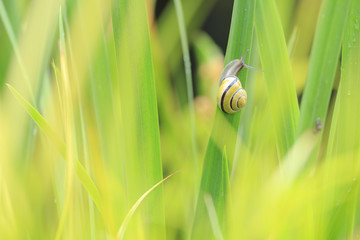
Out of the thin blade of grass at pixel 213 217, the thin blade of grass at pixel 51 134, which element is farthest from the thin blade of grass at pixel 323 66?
the thin blade of grass at pixel 51 134

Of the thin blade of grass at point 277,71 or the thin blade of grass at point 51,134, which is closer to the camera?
the thin blade of grass at point 51,134

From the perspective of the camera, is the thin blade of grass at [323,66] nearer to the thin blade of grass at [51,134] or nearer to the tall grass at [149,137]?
the tall grass at [149,137]

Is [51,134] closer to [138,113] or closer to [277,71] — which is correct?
[138,113]

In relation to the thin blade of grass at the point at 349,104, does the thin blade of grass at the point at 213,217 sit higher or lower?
lower

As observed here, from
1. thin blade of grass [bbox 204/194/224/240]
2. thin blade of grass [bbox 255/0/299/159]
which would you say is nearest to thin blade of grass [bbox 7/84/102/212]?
thin blade of grass [bbox 204/194/224/240]

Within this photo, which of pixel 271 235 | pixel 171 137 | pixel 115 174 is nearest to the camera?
pixel 271 235

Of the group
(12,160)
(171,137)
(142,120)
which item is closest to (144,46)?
(142,120)

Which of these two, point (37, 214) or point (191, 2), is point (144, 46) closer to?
point (37, 214)
